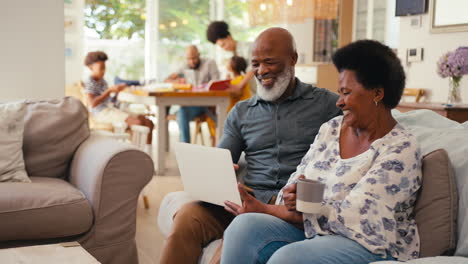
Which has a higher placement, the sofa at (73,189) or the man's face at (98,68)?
the man's face at (98,68)

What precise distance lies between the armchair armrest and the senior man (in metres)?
0.49

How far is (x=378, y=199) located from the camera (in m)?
1.54

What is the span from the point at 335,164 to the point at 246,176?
24.3 inches

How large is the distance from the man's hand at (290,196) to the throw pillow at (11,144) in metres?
1.45

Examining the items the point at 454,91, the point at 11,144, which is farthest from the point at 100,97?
Answer: the point at 454,91

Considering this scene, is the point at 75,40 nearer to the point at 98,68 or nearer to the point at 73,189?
the point at 98,68

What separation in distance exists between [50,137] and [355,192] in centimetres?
178

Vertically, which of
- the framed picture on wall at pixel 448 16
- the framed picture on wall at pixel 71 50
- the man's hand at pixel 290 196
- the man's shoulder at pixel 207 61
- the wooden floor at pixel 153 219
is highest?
the framed picture on wall at pixel 448 16

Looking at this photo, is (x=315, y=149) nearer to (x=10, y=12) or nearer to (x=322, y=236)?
(x=322, y=236)

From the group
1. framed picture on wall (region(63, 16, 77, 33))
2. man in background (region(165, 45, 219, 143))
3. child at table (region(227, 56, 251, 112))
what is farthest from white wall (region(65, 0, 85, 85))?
child at table (region(227, 56, 251, 112))

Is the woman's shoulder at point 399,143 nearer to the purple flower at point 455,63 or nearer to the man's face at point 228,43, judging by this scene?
the purple flower at point 455,63

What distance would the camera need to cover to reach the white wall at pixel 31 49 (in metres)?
3.46

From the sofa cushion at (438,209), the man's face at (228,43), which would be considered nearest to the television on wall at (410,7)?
the man's face at (228,43)

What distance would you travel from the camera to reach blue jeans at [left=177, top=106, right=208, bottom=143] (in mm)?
5999
